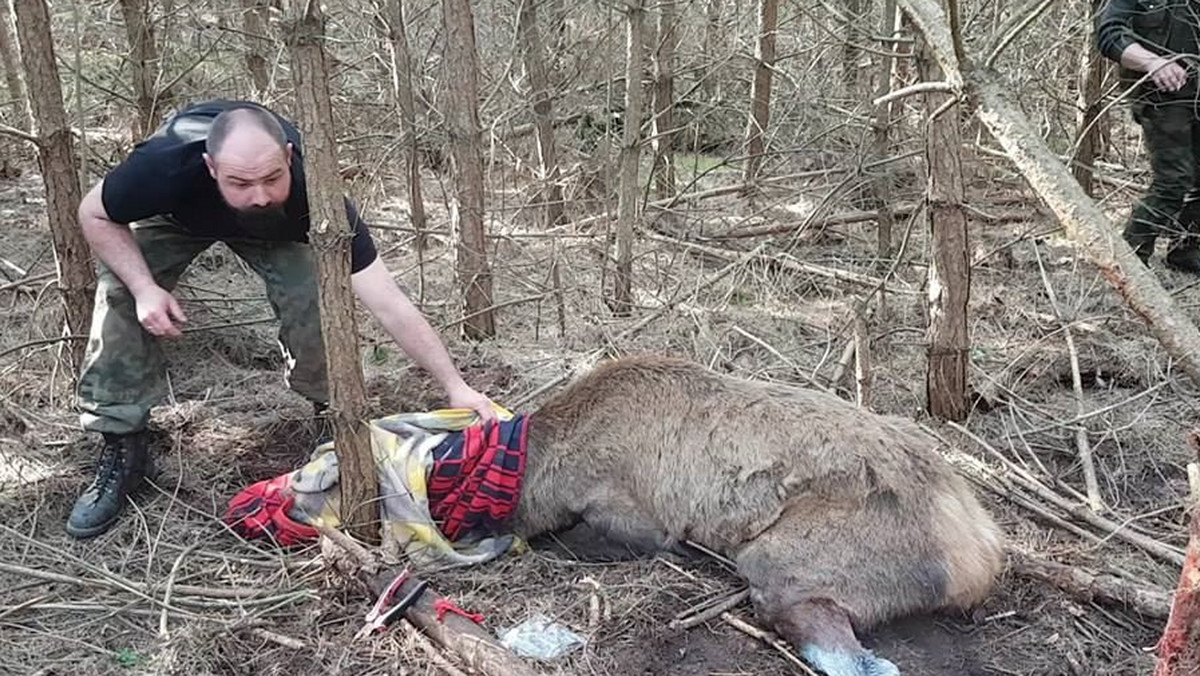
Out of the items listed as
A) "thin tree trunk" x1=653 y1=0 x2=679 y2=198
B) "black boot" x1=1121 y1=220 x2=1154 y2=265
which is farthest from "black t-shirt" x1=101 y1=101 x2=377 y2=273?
"black boot" x1=1121 y1=220 x2=1154 y2=265

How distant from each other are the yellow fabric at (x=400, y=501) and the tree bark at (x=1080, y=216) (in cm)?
227

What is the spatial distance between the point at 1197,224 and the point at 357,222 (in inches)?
216

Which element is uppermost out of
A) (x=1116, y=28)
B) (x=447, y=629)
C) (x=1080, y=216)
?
(x=1116, y=28)

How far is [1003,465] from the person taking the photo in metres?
4.52

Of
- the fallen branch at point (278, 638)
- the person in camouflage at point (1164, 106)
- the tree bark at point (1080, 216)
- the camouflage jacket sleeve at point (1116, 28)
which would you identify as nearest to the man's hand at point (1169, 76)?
the person in camouflage at point (1164, 106)

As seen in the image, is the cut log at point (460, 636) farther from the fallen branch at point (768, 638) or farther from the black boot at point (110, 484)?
the black boot at point (110, 484)

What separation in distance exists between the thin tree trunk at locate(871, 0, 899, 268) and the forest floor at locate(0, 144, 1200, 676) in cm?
18

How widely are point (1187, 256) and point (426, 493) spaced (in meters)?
5.35

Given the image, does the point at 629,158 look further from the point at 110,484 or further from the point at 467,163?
the point at 110,484

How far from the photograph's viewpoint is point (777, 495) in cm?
367

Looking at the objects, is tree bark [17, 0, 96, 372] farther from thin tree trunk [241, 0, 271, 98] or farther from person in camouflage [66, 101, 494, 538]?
thin tree trunk [241, 0, 271, 98]

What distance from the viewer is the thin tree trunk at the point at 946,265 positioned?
4629 mm

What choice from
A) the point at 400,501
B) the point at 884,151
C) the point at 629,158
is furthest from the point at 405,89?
the point at 400,501

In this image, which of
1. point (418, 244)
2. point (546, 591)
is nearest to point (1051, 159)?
point (546, 591)
